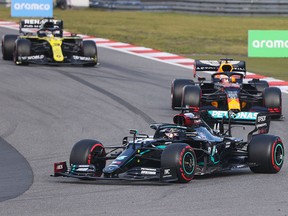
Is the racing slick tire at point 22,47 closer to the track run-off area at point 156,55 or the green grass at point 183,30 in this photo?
the track run-off area at point 156,55

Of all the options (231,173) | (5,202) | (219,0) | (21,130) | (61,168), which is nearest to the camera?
(5,202)

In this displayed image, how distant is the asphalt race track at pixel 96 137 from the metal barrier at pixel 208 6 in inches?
567

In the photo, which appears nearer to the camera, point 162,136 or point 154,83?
point 162,136

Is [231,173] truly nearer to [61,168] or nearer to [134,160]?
[134,160]

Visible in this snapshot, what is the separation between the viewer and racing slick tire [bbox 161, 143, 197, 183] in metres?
13.0

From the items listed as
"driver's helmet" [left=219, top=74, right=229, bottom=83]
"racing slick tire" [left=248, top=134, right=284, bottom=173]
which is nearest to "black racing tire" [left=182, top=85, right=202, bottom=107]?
"driver's helmet" [left=219, top=74, right=229, bottom=83]

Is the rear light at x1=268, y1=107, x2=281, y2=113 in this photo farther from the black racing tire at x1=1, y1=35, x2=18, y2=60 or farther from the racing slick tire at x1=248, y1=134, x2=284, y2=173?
the black racing tire at x1=1, y1=35, x2=18, y2=60

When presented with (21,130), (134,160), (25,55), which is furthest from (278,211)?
(25,55)

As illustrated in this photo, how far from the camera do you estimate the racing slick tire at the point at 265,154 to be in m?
14.1

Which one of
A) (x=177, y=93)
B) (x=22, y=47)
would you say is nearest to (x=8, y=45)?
(x=22, y=47)

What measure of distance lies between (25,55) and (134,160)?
15.4 metres

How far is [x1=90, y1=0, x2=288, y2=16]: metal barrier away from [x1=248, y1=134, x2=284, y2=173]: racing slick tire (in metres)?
32.4

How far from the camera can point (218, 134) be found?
14.9 metres

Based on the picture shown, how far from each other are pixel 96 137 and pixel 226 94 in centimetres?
377
